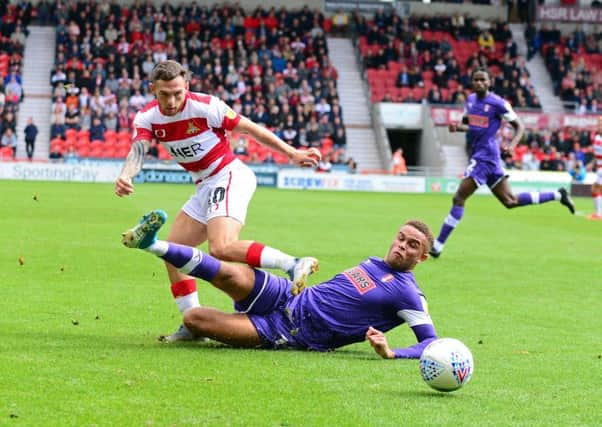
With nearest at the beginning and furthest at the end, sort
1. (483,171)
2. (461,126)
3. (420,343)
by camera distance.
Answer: (420,343), (483,171), (461,126)

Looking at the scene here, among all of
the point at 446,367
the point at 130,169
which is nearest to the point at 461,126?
the point at 130,169

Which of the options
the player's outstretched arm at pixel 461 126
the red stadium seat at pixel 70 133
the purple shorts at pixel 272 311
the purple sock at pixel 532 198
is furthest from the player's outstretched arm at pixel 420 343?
the red stadium seat at pixel 70 133

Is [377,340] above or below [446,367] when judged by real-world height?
below

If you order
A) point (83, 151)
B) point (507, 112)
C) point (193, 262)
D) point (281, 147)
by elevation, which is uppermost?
point (281, 147)

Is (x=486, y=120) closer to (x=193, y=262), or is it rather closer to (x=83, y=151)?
(x=193, y=262)

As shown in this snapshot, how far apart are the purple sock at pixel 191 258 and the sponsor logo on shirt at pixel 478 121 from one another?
9.80 m

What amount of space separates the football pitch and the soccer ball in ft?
0.29

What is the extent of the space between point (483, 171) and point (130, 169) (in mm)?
9115

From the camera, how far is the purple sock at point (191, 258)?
23.4 feet

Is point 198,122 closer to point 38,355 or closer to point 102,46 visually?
point 38,355

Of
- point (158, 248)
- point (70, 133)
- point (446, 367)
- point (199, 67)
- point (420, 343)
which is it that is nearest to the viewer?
point (446, 367)

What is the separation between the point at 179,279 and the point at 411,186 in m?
33.0

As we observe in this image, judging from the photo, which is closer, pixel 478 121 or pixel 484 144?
pixel 484 144

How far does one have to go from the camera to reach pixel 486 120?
16453mm
